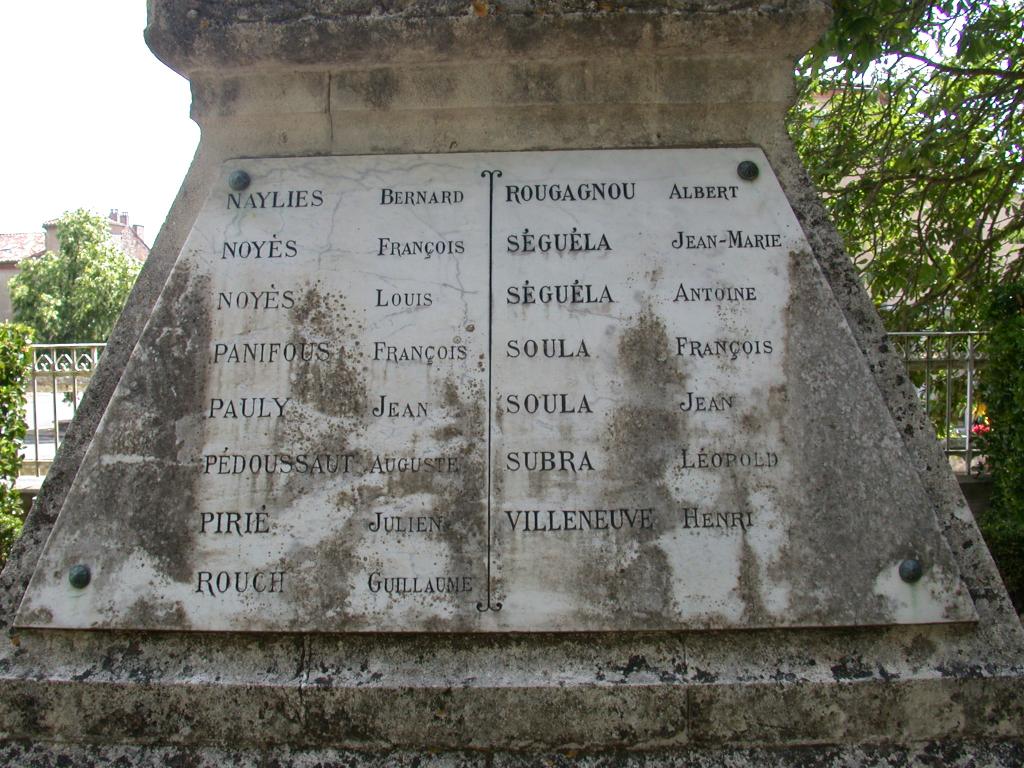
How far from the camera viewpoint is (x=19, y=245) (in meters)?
54.4

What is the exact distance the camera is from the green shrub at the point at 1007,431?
4574 millimetres

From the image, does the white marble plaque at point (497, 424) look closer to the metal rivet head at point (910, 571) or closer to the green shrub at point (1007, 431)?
the metal rivet head at point (910, 571)

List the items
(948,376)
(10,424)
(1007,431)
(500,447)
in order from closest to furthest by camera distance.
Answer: (500,447), (1007,431), (10,424), (948,376)

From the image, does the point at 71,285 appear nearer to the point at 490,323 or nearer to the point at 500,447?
the point at 490,323

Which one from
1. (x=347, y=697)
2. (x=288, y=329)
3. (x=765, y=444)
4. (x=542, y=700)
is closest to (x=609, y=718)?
(x=542, y=700)

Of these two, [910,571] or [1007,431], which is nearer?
[910,571]

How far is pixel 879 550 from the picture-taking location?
2176 millimetres

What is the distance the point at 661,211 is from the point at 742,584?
1.10 meters

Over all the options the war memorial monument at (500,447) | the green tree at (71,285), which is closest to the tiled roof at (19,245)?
the green tree at (71,285)

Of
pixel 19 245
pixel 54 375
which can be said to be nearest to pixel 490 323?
A: pixel 54 375

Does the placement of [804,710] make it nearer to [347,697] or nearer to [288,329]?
[347,697]

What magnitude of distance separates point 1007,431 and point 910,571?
10.5 feet

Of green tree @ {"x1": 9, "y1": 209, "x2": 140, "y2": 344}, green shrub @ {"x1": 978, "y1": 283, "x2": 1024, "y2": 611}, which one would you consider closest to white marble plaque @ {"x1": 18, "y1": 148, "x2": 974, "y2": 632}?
green shrub @ {"x1": 978, "y1": 283, "x2": 1024, "y2": 611}

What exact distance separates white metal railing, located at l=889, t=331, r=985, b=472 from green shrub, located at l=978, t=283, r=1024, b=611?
102cm
